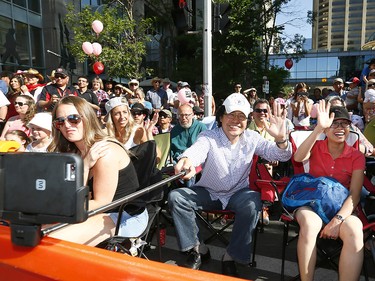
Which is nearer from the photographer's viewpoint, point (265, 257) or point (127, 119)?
point (265, 257)

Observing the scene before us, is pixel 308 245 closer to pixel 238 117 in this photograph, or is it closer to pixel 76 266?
pixel 238 117

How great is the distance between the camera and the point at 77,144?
8.71 ft

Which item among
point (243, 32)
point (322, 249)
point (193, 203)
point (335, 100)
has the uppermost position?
point (243, 32)

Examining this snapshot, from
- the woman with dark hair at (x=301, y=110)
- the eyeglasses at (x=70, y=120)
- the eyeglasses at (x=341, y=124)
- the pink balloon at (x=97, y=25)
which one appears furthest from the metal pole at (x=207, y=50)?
the pink balloon at (x=97, y=25)

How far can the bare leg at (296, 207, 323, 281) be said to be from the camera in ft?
7.93

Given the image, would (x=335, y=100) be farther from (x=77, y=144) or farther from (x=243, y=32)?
(x=243, y=32)

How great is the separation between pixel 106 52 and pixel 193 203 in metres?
12.0

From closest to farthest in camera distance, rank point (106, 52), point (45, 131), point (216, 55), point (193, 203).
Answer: point (193, 203) < point (45, 131) < point (106, 52) < point (216, 55)

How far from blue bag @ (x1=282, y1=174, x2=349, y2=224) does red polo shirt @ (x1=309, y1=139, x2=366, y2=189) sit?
0.15 metres

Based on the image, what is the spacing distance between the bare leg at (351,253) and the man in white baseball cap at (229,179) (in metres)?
0.75

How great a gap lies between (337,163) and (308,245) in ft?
2.70

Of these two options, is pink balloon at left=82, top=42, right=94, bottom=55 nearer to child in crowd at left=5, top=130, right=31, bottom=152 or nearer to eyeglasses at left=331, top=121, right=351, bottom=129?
child in crowd at left=5, top=130, right=31, bottom=152

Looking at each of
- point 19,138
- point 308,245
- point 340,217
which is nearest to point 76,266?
point 308,245

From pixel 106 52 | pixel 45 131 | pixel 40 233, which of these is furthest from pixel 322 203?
pixel 106 52
